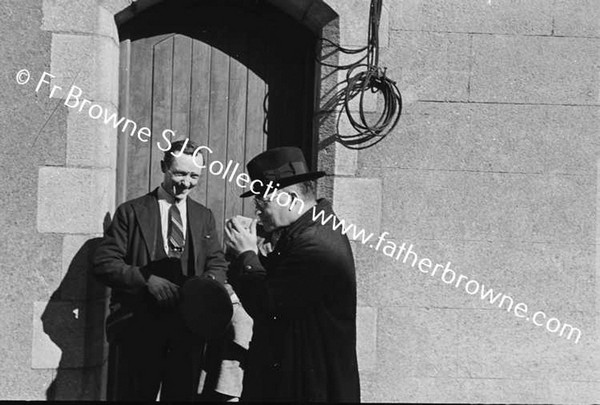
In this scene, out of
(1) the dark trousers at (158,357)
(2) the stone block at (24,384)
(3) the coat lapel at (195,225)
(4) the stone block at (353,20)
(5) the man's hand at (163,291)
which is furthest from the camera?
(4) the stone block at (353,20)

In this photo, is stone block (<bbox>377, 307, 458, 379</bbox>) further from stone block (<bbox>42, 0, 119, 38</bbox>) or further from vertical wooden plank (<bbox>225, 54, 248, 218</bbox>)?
stone block (<bbox>42, 0, 119, 38</bbox>)

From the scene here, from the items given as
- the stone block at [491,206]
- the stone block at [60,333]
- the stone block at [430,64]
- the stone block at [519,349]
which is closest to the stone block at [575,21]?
the stone block at [430,64]

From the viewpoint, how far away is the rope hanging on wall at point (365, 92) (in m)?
4.93

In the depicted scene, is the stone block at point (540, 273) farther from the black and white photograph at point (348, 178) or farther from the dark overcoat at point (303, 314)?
the dark overcoat at point (303, 314)

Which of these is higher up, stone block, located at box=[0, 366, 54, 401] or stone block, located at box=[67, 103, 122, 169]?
stone block, located at box=[67, 103, 122, 169]

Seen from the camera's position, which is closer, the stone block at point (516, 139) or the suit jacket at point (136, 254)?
the suit jacket at point (136, 254)

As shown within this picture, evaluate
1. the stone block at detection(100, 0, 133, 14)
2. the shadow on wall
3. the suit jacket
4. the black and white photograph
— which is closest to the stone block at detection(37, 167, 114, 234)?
the black and white photograph

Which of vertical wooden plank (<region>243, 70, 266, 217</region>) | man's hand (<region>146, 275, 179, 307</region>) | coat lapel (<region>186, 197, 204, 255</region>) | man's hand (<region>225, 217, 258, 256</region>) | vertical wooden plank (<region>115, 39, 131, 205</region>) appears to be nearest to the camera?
man's hand (<region>225, 217, 258, 256</region>)

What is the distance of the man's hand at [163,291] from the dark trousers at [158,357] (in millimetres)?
78

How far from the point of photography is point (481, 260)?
5.08 m

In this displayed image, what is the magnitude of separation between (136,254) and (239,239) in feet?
3.10

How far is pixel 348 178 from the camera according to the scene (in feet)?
16.5

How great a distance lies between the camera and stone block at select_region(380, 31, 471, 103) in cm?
505

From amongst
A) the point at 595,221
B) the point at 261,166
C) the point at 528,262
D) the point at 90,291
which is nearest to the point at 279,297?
the point at 261,166
